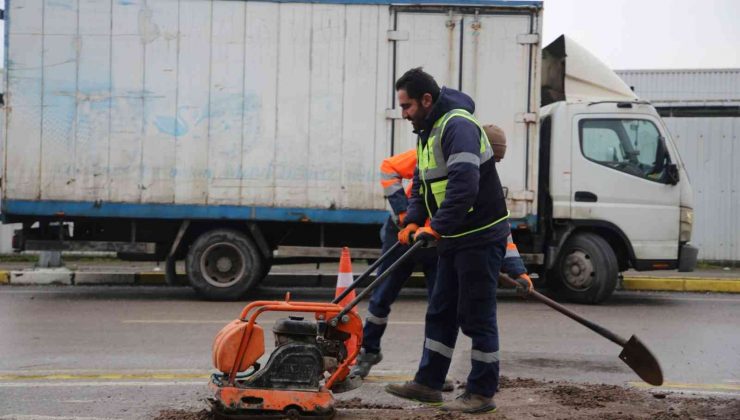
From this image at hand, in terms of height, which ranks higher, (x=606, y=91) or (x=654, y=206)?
(x=606, y=91)

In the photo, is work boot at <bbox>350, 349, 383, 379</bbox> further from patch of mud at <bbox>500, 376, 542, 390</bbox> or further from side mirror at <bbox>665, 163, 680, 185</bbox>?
side mirror at <bbox>665, 163, 680, 185</bbox>

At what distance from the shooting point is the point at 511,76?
11.3 m

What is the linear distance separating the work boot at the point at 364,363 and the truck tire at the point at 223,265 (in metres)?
4.95

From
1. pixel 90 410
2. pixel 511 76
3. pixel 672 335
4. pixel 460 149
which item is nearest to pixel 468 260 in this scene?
pixel 460 149

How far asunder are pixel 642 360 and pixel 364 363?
1859mm

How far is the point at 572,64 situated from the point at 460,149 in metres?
7.22

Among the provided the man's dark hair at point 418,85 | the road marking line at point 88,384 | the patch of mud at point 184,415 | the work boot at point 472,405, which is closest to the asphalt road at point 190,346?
the road marking line at point 88,384

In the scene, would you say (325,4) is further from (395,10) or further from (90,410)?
(90,410)

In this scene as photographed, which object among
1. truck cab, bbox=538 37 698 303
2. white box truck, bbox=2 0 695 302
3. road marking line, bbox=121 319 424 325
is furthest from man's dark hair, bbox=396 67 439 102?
truck cab, bbox=538 37 698 303

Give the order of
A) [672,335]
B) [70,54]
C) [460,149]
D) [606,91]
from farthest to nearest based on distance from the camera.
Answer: [606,91]
[70,54]
[672,335]
[460,149]

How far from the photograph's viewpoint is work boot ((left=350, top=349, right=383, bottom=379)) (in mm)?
6348

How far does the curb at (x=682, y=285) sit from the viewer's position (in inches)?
520

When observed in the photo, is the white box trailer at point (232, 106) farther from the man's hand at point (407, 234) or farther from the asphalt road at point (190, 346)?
the man's hand at point (407, 234)

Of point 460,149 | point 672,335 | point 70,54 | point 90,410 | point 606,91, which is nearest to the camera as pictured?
point 460,149
